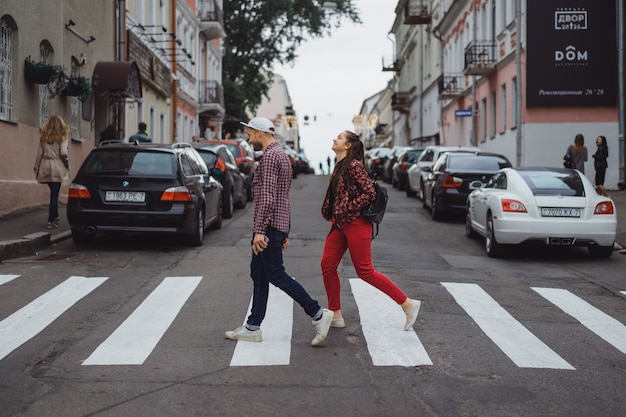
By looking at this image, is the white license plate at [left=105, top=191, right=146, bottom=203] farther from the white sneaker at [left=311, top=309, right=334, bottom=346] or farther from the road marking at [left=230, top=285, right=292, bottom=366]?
the white sneaker at [left=311, top=309, right=334, bottom=346]

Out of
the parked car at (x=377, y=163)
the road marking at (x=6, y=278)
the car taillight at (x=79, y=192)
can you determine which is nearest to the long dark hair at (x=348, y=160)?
the road marking at (x=6, y=278)

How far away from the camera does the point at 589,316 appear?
838 centimetres

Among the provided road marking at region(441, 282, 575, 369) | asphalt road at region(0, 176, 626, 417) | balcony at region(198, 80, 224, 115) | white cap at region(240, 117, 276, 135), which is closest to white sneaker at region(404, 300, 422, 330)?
asphalt road at region(0, 176, 626, 417)

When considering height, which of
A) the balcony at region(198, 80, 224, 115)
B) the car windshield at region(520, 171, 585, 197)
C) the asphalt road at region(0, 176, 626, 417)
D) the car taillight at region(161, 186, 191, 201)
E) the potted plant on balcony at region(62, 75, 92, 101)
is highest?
the balcony at region(198, 80, 224, 115)

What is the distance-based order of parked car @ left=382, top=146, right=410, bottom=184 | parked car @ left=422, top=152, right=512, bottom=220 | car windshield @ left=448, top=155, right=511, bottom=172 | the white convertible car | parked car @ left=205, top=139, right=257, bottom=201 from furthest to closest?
parked car @ left=382, top=146, right=410, bottom=184
parked car @ left=205, top=139, right=257, bottom=201
car windshield @ left=448, top=155, right=511, bottom=172
parked car @ left=422, top=152, right=512, bottom=220
the white convertible car

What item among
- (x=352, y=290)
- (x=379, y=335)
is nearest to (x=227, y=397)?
(x=379, y=335)

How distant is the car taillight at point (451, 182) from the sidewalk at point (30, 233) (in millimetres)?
3196

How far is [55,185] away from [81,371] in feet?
29.1

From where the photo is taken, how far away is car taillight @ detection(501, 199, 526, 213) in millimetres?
12500

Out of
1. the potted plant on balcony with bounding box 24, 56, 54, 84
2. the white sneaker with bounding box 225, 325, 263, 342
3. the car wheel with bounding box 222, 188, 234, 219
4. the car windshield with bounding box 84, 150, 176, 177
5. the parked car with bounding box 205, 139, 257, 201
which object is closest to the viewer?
the white sneaker with bounding box 225, 325, 263, 342

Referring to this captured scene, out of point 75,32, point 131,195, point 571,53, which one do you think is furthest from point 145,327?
point 571,53

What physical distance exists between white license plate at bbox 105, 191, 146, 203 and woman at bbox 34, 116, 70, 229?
2.14m

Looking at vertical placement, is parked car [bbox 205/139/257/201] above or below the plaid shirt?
above

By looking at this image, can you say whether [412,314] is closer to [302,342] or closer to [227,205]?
[302,342]
